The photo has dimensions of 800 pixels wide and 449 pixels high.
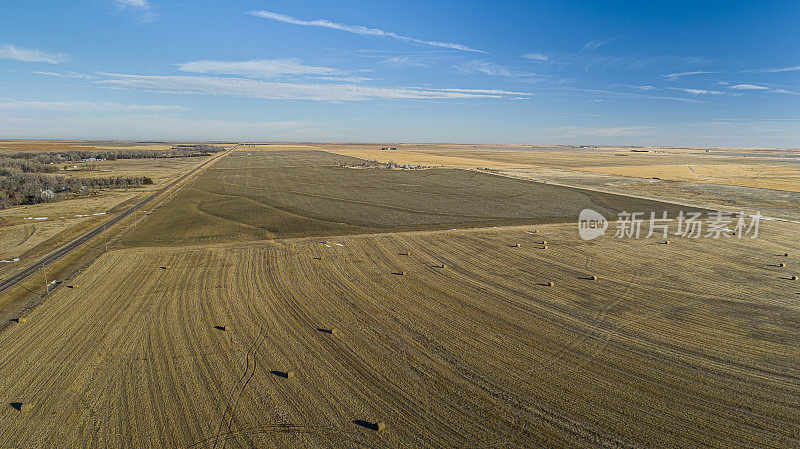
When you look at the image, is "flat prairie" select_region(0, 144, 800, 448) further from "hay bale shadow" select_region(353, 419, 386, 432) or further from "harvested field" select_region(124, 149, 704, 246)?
"harvested field" select_region(124, 149, 704, 246)

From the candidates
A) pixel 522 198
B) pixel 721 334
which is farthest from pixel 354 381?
pixel 522 198

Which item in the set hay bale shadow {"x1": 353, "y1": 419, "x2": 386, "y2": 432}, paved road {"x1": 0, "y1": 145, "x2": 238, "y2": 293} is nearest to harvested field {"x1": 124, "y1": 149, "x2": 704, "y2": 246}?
paved road {"x1": 0, "y1": 145, "x2": 238, "y2": 293}

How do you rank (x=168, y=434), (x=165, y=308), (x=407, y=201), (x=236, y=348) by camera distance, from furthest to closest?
(x=407, y=201), (x=165, y=308), (x=236, y=348), (x=168, y=434)

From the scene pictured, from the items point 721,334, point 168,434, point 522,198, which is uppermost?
point 522,198

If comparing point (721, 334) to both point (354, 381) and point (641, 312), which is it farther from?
point (354, 381)

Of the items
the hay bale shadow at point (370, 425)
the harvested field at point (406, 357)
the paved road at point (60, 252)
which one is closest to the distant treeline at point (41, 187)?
the paved road at point (60, 252)

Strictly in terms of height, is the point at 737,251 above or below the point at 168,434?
above

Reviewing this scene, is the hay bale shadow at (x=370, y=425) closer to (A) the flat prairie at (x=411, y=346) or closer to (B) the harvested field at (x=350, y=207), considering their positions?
(A) the flat prairie at (x=411, y=346)
